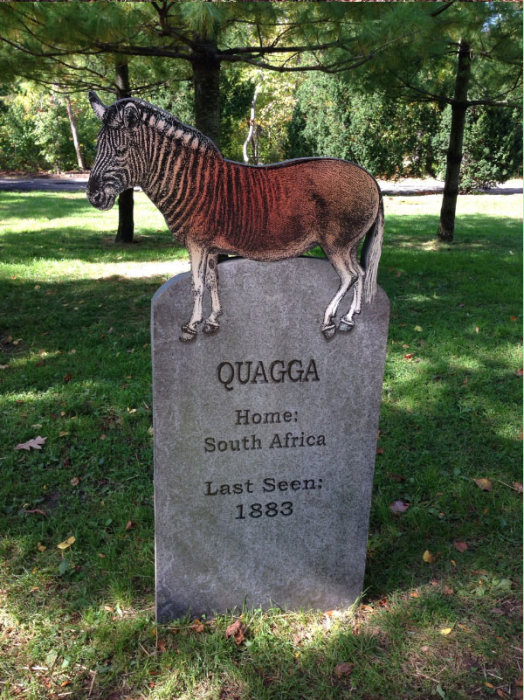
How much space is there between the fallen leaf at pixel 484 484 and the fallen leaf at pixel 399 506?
0.48 m

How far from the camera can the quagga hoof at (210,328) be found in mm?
2271

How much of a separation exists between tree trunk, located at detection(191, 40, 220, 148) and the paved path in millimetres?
15155

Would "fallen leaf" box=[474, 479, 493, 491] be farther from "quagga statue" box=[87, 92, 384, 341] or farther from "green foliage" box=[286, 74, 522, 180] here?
"green foliage" box=[286, 74, 522, 180]

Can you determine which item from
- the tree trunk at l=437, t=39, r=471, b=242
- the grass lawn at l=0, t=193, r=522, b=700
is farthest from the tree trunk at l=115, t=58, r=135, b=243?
the tree trunk at l=437, t=39, r=471, b=242

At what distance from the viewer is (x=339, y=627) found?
9.04 feet

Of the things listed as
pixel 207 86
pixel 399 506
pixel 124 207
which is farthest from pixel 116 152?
pixel 124 207

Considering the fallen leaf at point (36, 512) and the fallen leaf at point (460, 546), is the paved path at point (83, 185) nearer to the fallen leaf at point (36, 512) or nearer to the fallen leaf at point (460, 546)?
the fallen leaf at point (460, 546)

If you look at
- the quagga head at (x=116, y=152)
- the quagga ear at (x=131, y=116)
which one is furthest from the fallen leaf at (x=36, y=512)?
the quagga ear at (x=131, y=116)

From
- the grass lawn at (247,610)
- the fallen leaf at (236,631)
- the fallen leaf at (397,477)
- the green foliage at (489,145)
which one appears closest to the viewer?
the grass lawn at (247,610)

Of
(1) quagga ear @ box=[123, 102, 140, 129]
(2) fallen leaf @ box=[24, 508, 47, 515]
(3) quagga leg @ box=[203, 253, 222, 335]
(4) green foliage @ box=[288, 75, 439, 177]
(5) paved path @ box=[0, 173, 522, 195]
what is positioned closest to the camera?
(1) quagga ear @ box=[123, 102, 140, 129]

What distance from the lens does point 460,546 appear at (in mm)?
3193

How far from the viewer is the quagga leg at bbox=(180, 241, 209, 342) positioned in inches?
87.4

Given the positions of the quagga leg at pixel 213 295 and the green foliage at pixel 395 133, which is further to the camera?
the green foliage at pixel 395 133

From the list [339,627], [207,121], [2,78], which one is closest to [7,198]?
[2,78]
